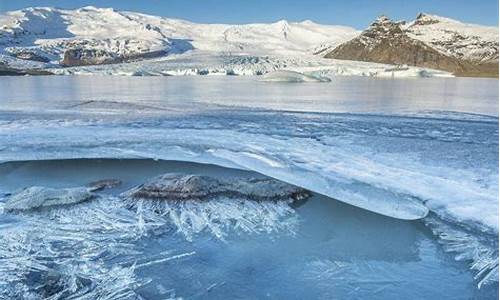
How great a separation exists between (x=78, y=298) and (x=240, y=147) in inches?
177

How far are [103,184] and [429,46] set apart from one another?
131 meters

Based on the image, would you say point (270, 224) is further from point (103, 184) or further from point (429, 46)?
point (429, 46)

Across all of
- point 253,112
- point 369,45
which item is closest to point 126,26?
point 369,45

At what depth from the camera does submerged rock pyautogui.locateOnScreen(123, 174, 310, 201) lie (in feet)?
15.8

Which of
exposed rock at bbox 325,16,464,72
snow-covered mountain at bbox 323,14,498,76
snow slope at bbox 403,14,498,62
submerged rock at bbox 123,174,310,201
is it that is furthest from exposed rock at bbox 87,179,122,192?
snow slope at bbox 403,14,498,62

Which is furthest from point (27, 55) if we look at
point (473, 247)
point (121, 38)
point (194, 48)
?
point (473, 247)

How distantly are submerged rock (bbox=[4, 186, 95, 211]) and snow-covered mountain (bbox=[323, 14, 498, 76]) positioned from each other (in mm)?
113920

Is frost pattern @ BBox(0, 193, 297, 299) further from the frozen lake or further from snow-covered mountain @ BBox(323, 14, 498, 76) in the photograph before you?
snow-covered mountain @ BBox(323, 14, 498, 76)

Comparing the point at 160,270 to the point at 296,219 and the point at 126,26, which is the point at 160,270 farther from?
the point at 126,26

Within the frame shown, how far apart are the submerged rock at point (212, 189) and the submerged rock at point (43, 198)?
0.48 m

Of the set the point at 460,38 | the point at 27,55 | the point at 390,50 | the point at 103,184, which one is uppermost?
the point at 460,38

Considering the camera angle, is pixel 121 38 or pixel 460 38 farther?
pixel 121 38

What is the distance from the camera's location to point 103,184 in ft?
17.6

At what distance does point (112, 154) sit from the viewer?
22.2ft
